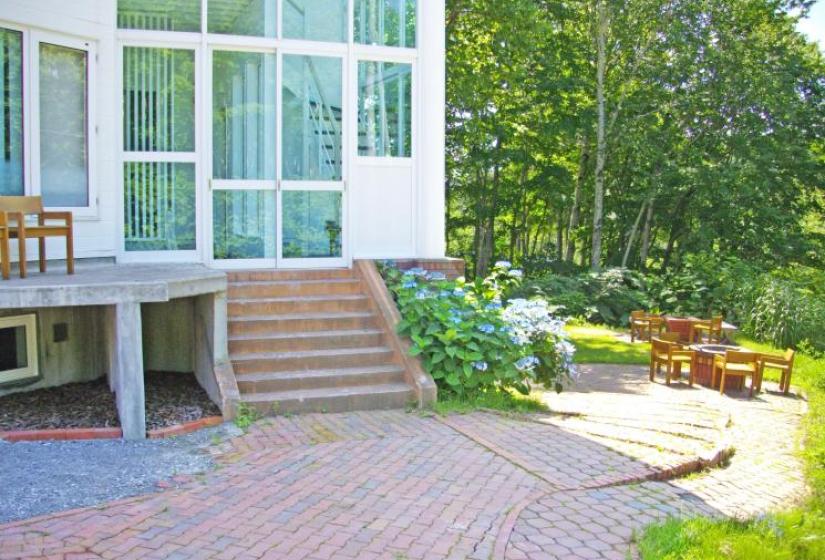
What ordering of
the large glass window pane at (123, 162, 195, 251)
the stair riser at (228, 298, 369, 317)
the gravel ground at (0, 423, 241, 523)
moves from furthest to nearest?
the large glass window pane at (123, 162, 195, 251) < the stair riser at (228, 298, 369, 317) < the gravel ground at (0, 423, 241, 523)

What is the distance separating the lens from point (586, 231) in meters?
22.5

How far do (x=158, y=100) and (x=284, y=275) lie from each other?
2.58 metres

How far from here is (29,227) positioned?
7.00 metres

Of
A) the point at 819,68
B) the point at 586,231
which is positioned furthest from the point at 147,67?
the point at 819,68

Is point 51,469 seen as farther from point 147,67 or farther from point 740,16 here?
point 740,16

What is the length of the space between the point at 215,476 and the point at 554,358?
390 centimetres

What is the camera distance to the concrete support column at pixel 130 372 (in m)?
6.11

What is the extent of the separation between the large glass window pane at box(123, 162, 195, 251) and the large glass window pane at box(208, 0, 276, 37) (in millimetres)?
1737

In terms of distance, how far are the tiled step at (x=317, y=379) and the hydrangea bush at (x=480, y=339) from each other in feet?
1.28

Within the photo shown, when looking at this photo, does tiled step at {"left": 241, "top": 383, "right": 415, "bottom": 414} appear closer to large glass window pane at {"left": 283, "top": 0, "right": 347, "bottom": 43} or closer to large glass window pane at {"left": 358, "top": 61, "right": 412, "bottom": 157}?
large glass window pane at {"left": 358, "top": 61, "right": 412, "bottom": 157}

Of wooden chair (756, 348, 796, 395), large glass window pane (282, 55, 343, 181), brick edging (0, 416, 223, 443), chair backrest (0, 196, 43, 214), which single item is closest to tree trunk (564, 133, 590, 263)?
wooden chair (756, 348, 796, 395)

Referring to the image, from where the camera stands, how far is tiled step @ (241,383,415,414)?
22.4 feet

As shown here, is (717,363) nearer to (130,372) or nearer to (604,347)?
(604,347)

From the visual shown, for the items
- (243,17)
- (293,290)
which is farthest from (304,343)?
(243,17)
